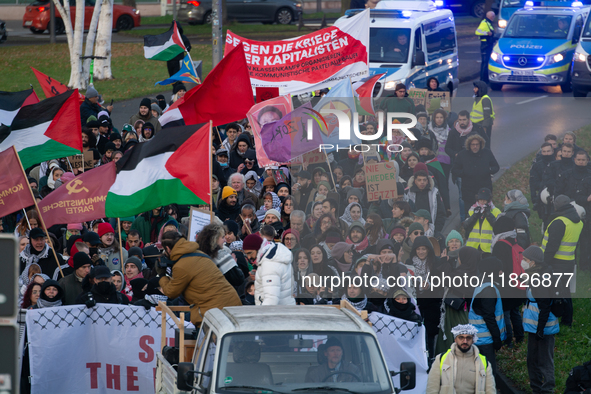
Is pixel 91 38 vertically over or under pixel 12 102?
under

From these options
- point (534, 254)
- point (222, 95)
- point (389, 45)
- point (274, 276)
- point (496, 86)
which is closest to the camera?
point (274, 276)

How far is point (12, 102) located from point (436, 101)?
28.6ft

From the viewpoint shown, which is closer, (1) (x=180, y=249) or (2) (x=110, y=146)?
(1) (x=180, y=249)

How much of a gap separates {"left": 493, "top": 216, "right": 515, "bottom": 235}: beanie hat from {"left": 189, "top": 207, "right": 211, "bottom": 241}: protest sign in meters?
3.79

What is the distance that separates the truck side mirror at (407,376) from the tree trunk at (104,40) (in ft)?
79.3

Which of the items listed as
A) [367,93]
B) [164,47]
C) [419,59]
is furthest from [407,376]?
[419,59]

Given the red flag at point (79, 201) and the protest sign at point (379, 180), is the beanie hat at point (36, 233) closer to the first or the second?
the red flag at point (79, 201)

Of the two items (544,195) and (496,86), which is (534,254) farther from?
(496,86)

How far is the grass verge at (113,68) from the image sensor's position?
2833 centimetres

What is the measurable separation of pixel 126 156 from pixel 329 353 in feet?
18.0

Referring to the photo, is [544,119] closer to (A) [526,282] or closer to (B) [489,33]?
(B) [489,33]

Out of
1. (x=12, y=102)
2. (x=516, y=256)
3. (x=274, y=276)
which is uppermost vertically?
(x=12, y=102)

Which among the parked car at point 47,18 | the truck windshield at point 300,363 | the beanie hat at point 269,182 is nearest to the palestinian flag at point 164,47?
the beanie hat at point 269,182

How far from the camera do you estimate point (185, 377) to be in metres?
6.44
